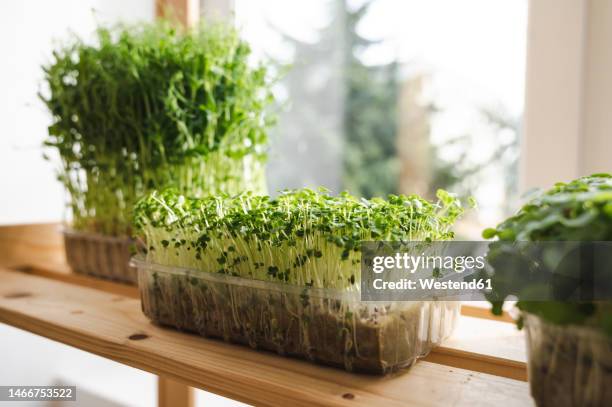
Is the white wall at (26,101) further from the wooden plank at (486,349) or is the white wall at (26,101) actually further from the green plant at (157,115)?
the wooden plank at (486,349)

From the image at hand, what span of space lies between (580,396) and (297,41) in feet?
9.75

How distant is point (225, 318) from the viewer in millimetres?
774

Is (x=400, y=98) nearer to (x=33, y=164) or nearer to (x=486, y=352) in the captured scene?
(x=33, y=164)

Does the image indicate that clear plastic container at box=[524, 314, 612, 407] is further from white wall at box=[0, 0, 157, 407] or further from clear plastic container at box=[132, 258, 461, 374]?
white wall at box=[0, 0, 157, 407]

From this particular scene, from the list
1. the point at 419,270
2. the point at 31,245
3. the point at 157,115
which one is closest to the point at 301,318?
the point at 419,270

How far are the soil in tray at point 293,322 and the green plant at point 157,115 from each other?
1.02 ft

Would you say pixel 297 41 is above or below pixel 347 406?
above

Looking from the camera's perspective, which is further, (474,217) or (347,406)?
(474,217)

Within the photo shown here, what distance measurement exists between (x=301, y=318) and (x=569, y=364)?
0.31 meters

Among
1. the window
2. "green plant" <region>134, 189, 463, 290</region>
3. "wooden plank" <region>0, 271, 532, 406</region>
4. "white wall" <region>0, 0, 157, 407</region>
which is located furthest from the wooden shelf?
the window

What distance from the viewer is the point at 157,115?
102 cm

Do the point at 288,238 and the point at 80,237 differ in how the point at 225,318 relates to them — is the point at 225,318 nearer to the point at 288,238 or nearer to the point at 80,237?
the point at 288,238

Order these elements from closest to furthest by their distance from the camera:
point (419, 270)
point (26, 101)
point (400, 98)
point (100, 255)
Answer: point (419, 270) → point (100, 255) → point (26, 101) → point (400, 98)

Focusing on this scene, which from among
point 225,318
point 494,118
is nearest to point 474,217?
point 494,118
